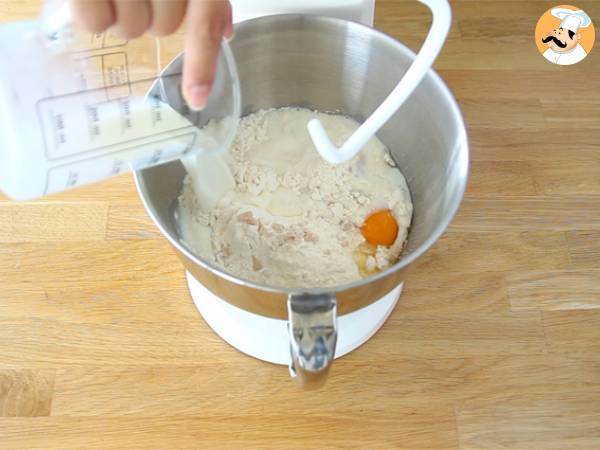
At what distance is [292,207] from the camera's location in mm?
923

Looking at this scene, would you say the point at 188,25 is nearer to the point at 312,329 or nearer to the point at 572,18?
the point at 312,329

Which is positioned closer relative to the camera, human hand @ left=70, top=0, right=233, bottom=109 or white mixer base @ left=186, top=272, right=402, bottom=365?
human hand @ left=70, top=0, right=233, bottom=109

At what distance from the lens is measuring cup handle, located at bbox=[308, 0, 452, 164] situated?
73 centimetres

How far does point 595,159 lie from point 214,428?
2.53ft

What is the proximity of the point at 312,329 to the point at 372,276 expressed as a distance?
9cm

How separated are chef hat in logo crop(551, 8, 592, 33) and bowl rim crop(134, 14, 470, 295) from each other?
552 mm

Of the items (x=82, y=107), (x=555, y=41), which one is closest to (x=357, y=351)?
(x=82, y=107)

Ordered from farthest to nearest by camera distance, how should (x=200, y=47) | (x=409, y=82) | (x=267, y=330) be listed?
(x=267, y=330), (x=409, y=82), (x=200, y=47)

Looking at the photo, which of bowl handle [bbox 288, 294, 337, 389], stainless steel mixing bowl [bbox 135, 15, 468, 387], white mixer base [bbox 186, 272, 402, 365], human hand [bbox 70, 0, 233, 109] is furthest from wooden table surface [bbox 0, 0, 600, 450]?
human hand [bbox 70, 0, 233, 109]

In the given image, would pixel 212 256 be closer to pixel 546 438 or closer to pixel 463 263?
pixel 463 263

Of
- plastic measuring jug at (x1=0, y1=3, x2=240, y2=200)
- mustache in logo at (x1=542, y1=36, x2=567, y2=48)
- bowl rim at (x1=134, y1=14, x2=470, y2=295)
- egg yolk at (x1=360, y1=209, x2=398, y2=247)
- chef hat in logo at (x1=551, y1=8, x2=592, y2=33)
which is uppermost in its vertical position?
plastic measuring jug at (x1=0, y1=3, x2=240, y2=200)

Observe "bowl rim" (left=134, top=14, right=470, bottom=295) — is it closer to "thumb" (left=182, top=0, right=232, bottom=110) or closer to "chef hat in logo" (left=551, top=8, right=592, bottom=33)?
"thumb" (left=182, top=0, right=232, bottom=110)

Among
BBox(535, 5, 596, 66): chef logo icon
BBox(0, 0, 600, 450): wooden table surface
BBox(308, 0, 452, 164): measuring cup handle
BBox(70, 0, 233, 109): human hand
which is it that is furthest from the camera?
BBox(535, 5, 596, 66): chef logo icon

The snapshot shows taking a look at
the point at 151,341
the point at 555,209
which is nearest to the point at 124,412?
the point at 151,341
